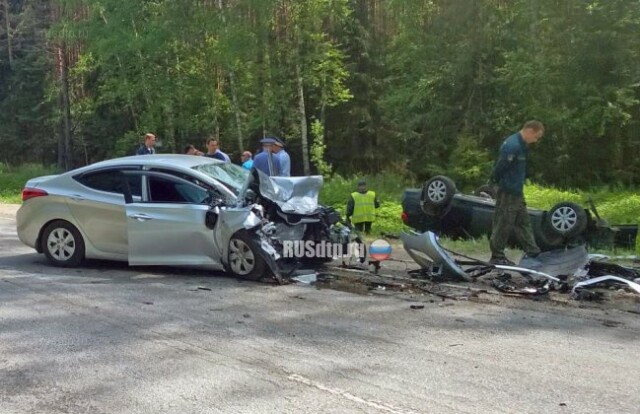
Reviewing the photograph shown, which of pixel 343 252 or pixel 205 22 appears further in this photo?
pixel 205 22

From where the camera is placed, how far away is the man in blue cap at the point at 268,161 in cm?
1164

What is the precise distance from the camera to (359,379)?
197 inches

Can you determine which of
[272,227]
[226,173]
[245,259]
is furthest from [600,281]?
[226,173]

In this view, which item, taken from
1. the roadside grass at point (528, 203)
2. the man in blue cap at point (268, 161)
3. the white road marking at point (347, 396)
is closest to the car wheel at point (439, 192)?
the roadside grass at point (528, 203)

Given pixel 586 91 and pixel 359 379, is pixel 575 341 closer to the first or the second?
pixel 359 379

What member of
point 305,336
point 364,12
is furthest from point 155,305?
point 364,12

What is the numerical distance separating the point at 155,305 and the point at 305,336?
198cm

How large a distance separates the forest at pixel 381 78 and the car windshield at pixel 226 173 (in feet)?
45.2

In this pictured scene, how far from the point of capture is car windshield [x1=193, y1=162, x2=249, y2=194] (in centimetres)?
916

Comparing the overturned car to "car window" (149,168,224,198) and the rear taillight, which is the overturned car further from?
the rear taillight

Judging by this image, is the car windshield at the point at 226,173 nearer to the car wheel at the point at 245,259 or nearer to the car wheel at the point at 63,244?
the car wheel at the point at 245,259

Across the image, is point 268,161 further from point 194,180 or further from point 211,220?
point 211,220

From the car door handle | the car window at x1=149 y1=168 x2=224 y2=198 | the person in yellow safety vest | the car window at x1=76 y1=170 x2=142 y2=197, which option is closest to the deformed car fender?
the car window at x1=149 y1=168 x2=224 y2=198

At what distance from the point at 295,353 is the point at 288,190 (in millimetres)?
3753
